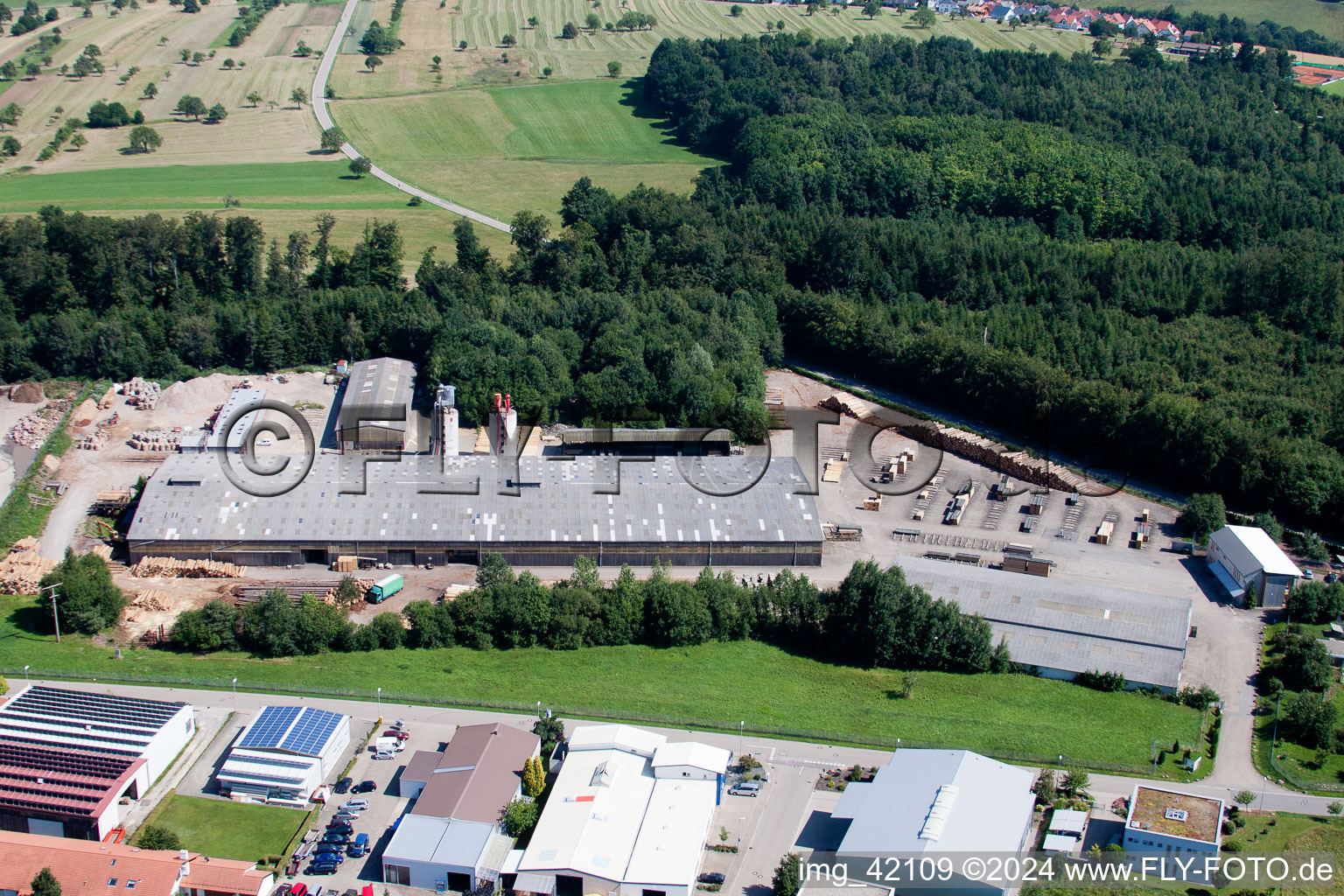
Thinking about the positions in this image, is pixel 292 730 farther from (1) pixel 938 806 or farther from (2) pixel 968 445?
(2) pixel 968 445

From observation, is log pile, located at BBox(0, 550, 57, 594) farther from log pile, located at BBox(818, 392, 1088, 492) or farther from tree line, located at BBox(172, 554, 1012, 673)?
log pile, located at BBox(818, 392, 1088, 492)

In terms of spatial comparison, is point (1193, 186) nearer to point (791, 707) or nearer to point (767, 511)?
point (767, 511)

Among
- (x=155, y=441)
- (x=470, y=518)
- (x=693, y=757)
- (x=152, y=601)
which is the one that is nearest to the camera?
(x=693, y=757)

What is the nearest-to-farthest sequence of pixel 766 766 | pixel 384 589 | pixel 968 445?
pixel 766 766, pixel 384 589, pixel 968 445

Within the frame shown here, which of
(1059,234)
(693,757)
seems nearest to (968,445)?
(693,757)

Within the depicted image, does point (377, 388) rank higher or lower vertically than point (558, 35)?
lower

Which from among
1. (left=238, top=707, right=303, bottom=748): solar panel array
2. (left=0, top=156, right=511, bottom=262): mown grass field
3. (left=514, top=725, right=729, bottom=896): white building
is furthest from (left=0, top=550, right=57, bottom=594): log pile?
(left=0, top=156, right=511, bottom=262): mown grass field

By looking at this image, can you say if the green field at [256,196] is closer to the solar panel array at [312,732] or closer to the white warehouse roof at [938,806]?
the solar panel array at [312,732]
